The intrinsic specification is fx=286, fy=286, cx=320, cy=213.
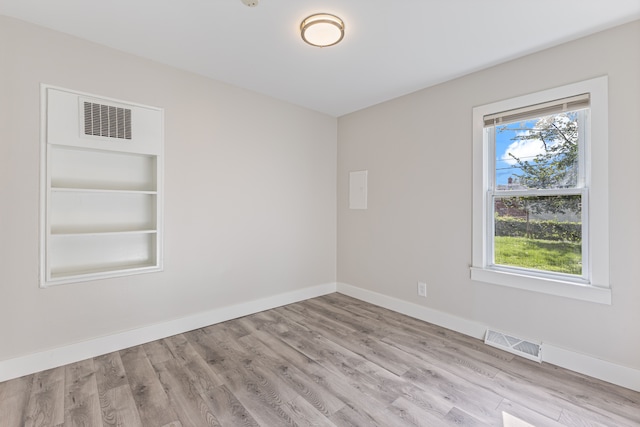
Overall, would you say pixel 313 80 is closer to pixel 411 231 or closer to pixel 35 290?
pixel 411 231

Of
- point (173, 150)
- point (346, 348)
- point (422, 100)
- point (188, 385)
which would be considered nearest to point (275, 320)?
point (346, 348)

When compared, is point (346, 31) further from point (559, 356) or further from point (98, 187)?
point (559, 356)

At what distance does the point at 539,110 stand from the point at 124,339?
406cm

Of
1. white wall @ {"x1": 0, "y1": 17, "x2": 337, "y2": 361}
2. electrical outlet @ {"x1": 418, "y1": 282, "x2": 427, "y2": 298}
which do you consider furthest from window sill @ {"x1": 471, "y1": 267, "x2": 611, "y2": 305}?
white wall @ {"x1": 0, "y1": 17, "x2": 337, "y2": 361}

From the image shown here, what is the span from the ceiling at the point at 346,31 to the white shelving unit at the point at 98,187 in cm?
57

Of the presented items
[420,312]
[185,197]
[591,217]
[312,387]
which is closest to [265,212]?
[185,197]

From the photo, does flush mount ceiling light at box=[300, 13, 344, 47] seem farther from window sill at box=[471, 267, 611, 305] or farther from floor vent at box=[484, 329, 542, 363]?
floor vent at box=[484, 329, 542, 363]

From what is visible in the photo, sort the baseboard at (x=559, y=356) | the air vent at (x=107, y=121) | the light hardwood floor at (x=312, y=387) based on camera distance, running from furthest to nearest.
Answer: the air vent at (x=107, y=121) < the baseboard at (x=559, y=356) < the light hardwood floor at (x=312, y=387)

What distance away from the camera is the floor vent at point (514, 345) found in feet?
7.78

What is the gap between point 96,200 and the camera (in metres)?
2.49

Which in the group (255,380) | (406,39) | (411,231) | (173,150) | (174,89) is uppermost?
(406,39)

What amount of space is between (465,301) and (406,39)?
2.46m

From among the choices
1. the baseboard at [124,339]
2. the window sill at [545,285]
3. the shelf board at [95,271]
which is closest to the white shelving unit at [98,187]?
the shelf board at [95,271]

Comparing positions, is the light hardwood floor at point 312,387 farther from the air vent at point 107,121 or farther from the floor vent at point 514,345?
the air vent at point 107,121
